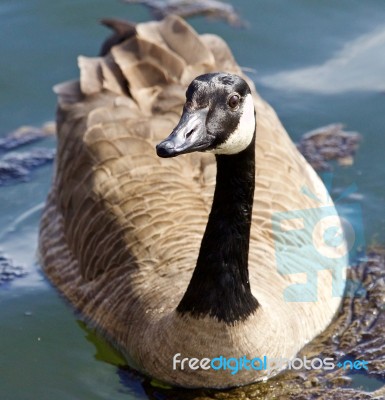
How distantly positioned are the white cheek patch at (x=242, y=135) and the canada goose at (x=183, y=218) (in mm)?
10

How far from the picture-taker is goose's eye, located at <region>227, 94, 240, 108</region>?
20.2ft

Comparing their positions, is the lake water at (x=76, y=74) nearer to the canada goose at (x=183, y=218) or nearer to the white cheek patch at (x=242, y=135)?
the canada goose at (x=183, y=218)

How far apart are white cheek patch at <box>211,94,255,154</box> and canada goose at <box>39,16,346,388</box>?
0.03 ft

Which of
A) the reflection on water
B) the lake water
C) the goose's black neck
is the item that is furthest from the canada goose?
the reflection on water

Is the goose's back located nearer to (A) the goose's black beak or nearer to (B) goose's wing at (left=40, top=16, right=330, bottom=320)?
(B) goose's wing at (left=40, top=16, right=330, bottom=320)

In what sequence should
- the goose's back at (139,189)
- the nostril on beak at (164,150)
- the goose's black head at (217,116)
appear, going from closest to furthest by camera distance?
the nostril on beak at (164,150) → the goose's black head at (217,116) → the goose's back at (139,189)

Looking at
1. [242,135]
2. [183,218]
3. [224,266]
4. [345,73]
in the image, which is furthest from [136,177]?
[345,73]

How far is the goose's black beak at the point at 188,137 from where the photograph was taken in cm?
559

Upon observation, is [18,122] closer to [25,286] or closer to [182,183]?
[25,286]

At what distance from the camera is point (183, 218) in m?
7.75

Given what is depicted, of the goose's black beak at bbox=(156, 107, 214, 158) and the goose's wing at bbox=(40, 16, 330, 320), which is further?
the goose's wing at bbox=(40, 16, 330, 320)

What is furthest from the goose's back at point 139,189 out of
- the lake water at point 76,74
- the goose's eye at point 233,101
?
the goose's eye at point 233,101

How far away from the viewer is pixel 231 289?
22.4 feet

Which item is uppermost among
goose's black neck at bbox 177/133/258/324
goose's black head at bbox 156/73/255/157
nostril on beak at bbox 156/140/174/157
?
goose's black head at bbox 156/73/255/157
